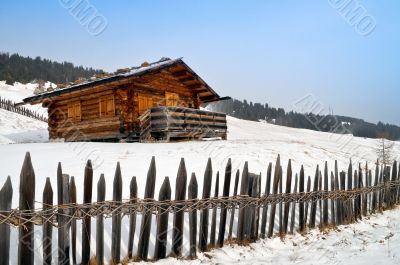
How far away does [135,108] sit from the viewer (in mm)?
16672

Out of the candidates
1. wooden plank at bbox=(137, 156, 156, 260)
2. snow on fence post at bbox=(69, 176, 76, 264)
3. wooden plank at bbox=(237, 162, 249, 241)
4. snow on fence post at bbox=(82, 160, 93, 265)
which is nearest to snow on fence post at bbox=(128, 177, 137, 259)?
wooden plank at bbox=(137, 156, 156, 260)

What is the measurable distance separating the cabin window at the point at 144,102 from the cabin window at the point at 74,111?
4388 mm

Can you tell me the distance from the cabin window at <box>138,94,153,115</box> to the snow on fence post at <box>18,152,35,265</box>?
13.8 metres

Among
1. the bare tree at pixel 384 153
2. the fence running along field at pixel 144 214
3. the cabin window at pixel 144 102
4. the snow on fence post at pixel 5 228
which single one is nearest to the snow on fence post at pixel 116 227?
the fence running along field at pixel 144 214

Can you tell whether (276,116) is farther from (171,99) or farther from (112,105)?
(112,105)

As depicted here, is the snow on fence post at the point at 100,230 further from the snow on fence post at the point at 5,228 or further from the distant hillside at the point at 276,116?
the distant hillside at the point at 276,116

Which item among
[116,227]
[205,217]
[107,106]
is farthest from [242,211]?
[107,106]

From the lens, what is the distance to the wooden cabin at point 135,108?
15.8 meters

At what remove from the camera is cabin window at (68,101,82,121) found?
1898 centimetres

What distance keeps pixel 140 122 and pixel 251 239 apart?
12.1 meters

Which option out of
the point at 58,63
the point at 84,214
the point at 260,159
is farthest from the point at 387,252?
the point at 58,63

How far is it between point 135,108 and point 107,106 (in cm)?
182

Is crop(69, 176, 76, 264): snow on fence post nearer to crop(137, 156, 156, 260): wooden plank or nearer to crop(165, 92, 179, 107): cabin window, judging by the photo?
crop(137, 156, 156, 260): wooden plank

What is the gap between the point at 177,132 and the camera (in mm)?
15859
